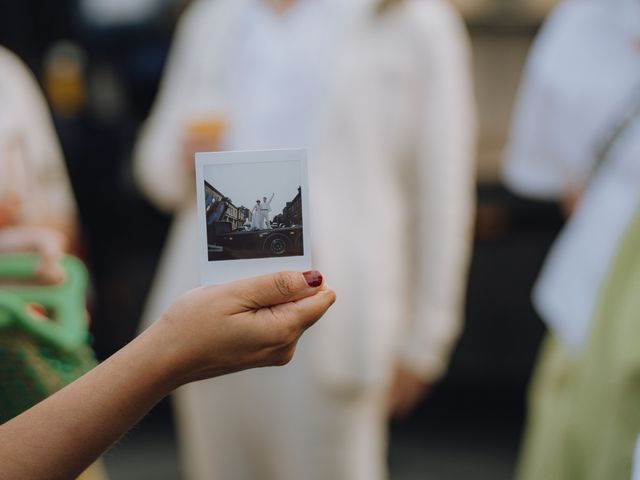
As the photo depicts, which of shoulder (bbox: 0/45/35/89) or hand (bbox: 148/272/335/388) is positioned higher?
shoulder (bbox: 0/45/35/89)

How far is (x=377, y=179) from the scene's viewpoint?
2.04 meters

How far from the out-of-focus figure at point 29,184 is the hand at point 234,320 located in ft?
1.77

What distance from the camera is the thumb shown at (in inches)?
35.1

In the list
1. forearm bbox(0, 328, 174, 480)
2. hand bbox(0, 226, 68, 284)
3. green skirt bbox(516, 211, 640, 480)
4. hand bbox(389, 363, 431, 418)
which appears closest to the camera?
forearm bbox(0, 328, 174, 480)

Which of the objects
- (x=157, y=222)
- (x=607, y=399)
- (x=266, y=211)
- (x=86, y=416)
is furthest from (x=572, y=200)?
(x=157, y=222)

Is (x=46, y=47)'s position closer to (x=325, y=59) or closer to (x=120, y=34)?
(x=120, y=34)

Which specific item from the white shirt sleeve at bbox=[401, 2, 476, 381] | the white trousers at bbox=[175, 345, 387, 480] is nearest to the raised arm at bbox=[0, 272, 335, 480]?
the white trousers at bbox=[175, 345, 387, 480]

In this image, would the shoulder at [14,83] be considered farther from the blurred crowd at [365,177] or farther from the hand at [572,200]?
the hand at [572,200]

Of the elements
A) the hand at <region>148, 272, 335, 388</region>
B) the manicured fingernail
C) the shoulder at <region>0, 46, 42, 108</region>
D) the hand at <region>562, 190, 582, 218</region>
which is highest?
the shoulder at <region>0, 46, 42, 108</region>

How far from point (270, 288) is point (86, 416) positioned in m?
0.21

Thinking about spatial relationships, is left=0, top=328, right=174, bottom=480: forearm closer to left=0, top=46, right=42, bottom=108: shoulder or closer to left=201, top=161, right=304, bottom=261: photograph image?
left=201, top=161, right=304, bottom=261: photograph image

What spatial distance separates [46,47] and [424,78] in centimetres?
247

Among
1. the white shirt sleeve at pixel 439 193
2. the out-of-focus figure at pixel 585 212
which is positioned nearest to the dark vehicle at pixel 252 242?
the out-of-focus figure at pixel 585 212

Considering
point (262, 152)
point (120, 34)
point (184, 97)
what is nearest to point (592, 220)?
point (184, 97)
